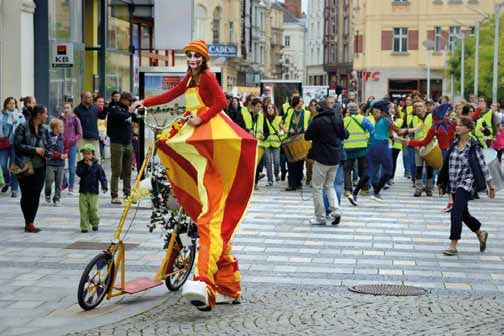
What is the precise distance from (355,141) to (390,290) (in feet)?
31.4

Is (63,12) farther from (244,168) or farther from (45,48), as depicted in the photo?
(244,168)

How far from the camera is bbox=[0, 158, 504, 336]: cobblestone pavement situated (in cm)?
916

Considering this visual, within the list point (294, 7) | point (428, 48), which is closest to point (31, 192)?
point (428, 48)

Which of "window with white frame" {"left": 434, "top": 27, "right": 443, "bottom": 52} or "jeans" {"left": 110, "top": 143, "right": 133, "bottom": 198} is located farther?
"window with white frame" {"left": 434, "top": 27, "right": 443, "bottom": 52}

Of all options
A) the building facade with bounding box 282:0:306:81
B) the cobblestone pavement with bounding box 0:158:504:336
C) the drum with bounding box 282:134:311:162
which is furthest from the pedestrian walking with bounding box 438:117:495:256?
the building facade with bounding box 282:0:306:81

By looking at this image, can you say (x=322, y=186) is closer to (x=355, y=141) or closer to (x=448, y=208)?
(x=448, y=208)

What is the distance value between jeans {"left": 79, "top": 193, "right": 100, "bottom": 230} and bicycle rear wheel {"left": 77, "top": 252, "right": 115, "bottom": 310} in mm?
4890

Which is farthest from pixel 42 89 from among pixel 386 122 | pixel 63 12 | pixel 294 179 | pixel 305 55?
pixel 305 55

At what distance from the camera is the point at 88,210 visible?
13938mm

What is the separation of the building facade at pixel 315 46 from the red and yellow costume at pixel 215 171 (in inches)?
4027

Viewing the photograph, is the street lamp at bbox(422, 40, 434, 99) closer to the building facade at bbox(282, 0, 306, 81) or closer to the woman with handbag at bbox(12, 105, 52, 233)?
the woman with handbag at bbox(12, 105, 52, 233)

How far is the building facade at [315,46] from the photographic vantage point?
375ft

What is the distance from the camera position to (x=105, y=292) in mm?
9023

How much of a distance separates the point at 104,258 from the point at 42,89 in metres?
14.8
